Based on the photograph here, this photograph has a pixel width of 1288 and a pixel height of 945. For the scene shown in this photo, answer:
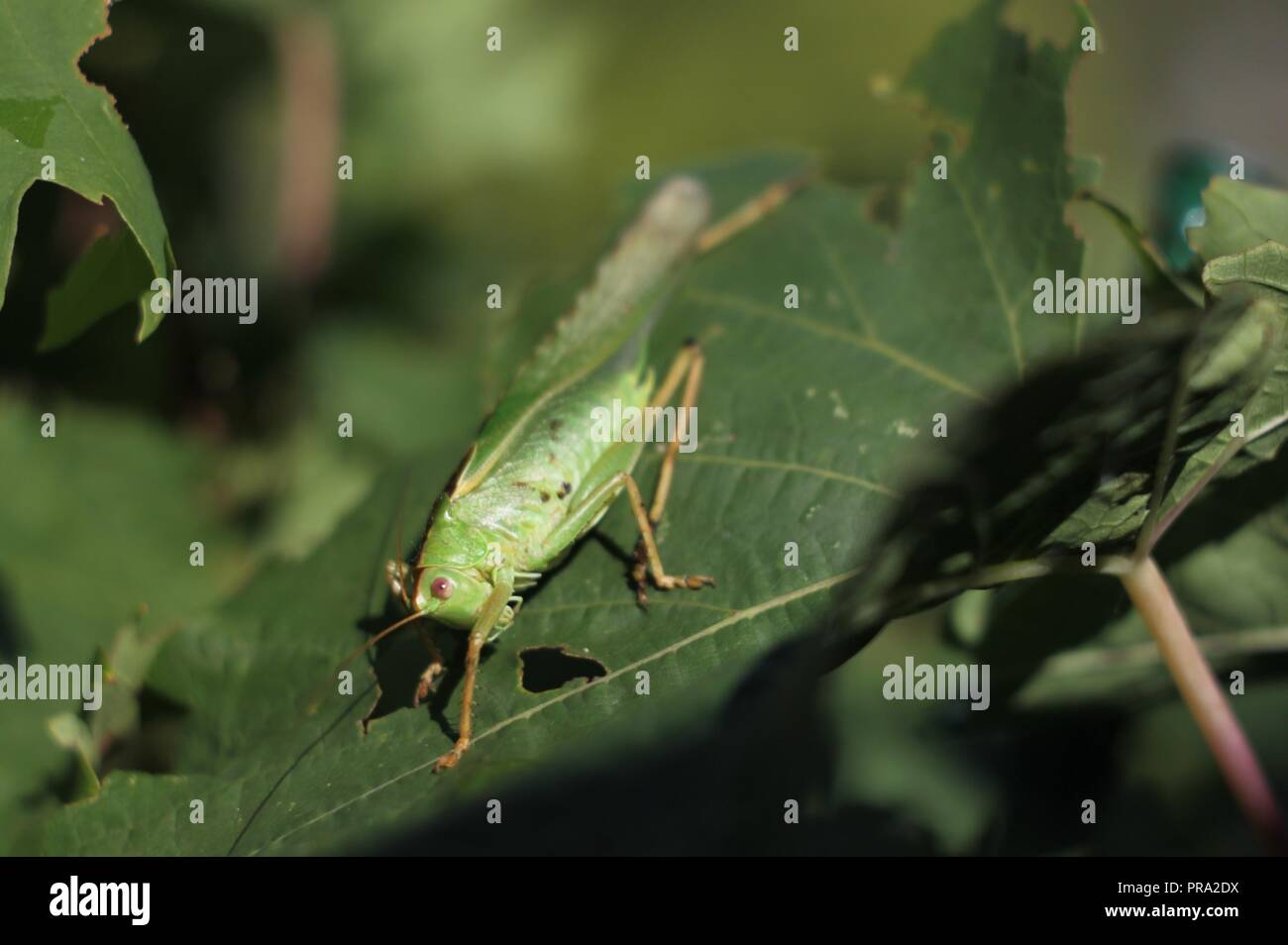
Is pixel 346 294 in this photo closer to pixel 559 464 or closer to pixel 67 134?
pixel 559 464

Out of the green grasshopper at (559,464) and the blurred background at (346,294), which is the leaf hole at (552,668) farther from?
the blurred background at (346,294)

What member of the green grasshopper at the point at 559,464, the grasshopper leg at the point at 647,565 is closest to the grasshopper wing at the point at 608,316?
the green grasshopper at the point at 559,464

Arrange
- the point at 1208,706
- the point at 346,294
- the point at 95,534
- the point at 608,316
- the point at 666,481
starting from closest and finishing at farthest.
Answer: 1. the point at 1208,706
2. the point at 666,481
3. the point at 608,316
4. the point at 95,534
5. the point at 346,294

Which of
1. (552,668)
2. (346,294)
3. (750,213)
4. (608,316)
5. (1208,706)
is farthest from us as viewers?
(346,294)

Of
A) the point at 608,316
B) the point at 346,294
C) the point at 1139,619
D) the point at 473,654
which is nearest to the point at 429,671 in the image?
the point at 473,654

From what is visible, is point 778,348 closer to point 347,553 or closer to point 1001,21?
point 1001,21

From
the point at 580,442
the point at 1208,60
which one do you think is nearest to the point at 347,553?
A: the point at 580,442

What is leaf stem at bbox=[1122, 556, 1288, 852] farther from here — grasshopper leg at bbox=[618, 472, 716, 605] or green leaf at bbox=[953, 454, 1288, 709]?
grasshopper leg at bbox=[618, 472, 716, 605]
